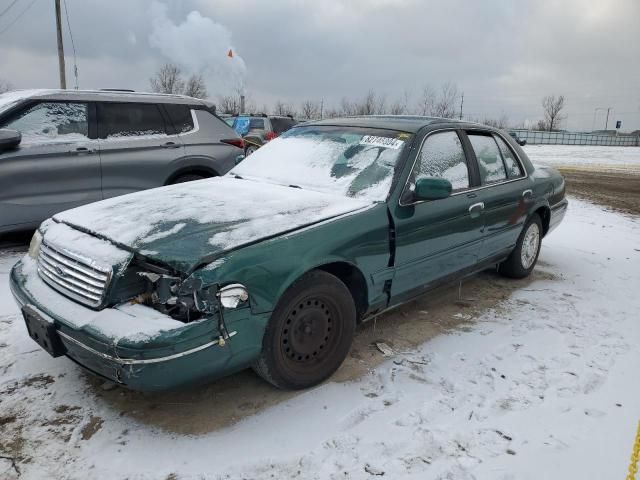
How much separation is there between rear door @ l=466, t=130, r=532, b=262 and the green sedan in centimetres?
3

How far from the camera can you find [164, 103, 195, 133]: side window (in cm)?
651

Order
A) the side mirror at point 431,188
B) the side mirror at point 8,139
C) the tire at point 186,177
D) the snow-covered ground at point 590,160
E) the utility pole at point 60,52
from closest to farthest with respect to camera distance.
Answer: the side mirror at point 431,188 → the side mirror at point 8,139 → the tire at point 186,177 → the utility pole at point 60,52 → the snow-covered ground at point 590,160

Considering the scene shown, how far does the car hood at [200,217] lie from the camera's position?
2.60 metres

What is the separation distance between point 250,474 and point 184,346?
0.67m

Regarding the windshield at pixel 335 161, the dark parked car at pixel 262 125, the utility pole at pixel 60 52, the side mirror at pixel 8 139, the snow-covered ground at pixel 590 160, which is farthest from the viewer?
the snow-covered ground at pixel 590 160

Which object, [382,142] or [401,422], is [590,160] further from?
[401,422]

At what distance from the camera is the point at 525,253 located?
5242mm

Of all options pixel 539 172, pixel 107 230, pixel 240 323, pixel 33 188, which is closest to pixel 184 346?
pixel 240 323

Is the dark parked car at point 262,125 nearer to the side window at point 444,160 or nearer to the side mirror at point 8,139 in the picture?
the side mirror at point 8,139

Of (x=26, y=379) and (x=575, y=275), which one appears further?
(x=575, y=275)

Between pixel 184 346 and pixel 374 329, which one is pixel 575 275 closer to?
pixel 374 329

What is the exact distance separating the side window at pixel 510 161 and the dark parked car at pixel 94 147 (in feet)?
11.6

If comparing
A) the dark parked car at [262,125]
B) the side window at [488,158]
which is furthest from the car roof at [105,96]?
the dark parked car at [262,125]

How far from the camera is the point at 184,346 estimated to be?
238cm
